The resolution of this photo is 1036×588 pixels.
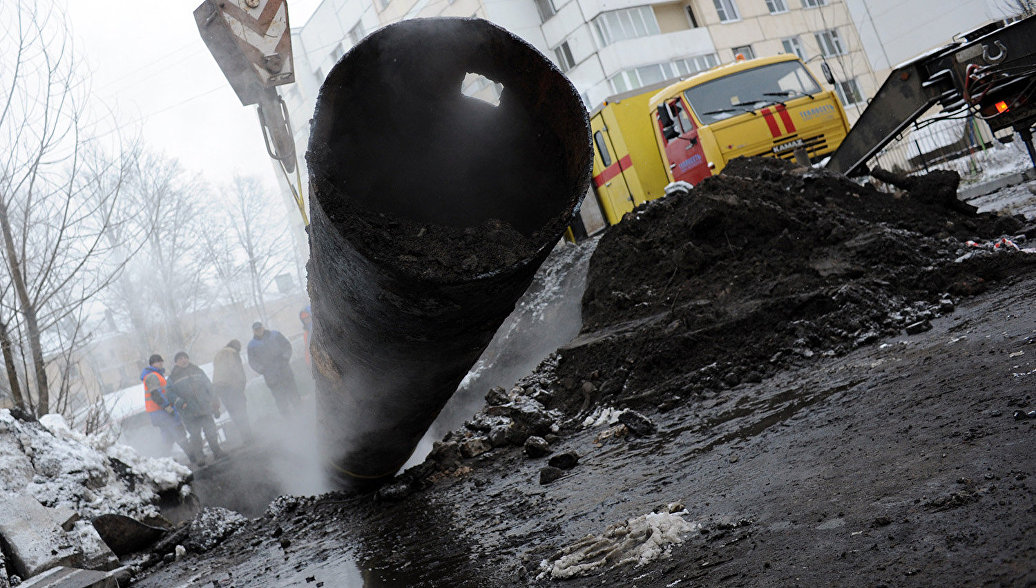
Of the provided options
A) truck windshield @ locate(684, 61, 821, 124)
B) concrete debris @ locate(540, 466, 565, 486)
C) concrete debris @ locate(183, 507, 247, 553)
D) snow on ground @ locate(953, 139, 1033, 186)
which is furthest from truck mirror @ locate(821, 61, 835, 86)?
concrete debris @ locate(183, 507, 247, 553)

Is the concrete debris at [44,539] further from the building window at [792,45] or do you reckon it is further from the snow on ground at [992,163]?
the building window at [792,45]

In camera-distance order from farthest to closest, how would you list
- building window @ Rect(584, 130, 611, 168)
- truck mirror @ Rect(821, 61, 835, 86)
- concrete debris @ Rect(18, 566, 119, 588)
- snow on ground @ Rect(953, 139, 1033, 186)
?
snow on ground @ Rect(953, 139, 1033, 186), building window @ Rect(584, 130, 611, 168), truck mirror @ Rect(821, 61, 835, 86), concrete debris @ Rect(18, 566, 119, 588)

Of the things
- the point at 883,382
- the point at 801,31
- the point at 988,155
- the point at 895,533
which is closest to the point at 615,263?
the point at 883,382

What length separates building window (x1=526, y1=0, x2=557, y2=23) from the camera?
31969 mm

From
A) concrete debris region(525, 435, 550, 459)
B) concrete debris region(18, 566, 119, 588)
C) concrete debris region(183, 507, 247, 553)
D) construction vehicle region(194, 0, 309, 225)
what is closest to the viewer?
concrete debris region(18, 566, 119, 588)

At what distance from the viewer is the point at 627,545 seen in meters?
2.46

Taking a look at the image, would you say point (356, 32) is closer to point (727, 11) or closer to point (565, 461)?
point (727, 11)

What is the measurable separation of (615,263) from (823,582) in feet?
20.2

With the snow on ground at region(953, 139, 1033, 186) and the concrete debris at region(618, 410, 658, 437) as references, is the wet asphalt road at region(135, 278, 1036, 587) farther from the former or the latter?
the snow on ground at region(953, 139, 1033, 186)

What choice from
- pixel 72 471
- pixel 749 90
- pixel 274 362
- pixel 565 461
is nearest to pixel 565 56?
pixel 749 90

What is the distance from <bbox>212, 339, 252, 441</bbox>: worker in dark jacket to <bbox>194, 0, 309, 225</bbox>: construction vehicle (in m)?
8.60

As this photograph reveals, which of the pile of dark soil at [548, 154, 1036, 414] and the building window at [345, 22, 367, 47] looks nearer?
the pile of dark soil at [548, 154, 1036, 414]

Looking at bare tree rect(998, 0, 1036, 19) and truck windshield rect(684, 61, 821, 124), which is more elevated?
bare tree rect(998, 0, 1036, 19)

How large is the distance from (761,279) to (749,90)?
520 centimetres
